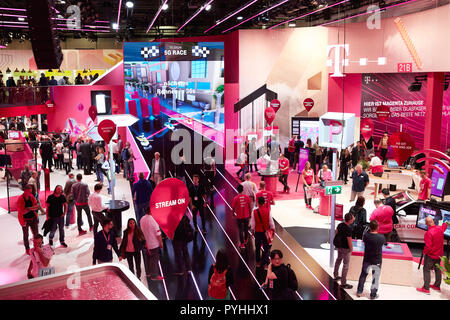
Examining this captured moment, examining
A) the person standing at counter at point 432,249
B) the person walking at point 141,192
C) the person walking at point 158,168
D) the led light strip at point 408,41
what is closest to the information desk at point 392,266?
the person standing at counter at point 432,249

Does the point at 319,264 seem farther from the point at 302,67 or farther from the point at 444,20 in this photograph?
the point at 302,67

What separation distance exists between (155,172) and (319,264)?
525cm

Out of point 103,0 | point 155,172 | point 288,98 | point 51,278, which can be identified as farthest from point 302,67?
point 51,278

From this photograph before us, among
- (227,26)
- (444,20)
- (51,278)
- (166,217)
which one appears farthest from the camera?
(227,26)

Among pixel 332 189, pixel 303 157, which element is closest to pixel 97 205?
pixel 332 189

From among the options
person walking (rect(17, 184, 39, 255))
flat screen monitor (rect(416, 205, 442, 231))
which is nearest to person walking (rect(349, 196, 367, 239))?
flat screen monitor (rect(416, 205, 442, 231))

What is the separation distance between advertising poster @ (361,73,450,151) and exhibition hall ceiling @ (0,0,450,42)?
103 inches

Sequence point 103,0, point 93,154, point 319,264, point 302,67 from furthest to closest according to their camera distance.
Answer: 1. point 103,0
2. point 302,67
3. point 93,154
4. point 319,264

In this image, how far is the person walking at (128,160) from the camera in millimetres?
13453

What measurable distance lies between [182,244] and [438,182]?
6619mm

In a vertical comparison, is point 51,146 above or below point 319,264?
above

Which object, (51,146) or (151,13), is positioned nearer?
(51,146)

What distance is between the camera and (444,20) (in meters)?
10.9

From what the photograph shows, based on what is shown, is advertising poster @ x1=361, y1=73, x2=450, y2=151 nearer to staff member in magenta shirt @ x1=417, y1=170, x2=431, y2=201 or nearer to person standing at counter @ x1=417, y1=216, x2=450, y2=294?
staff member in magenta shirt @ x1=417, y1=170, x2=431, y2=201
